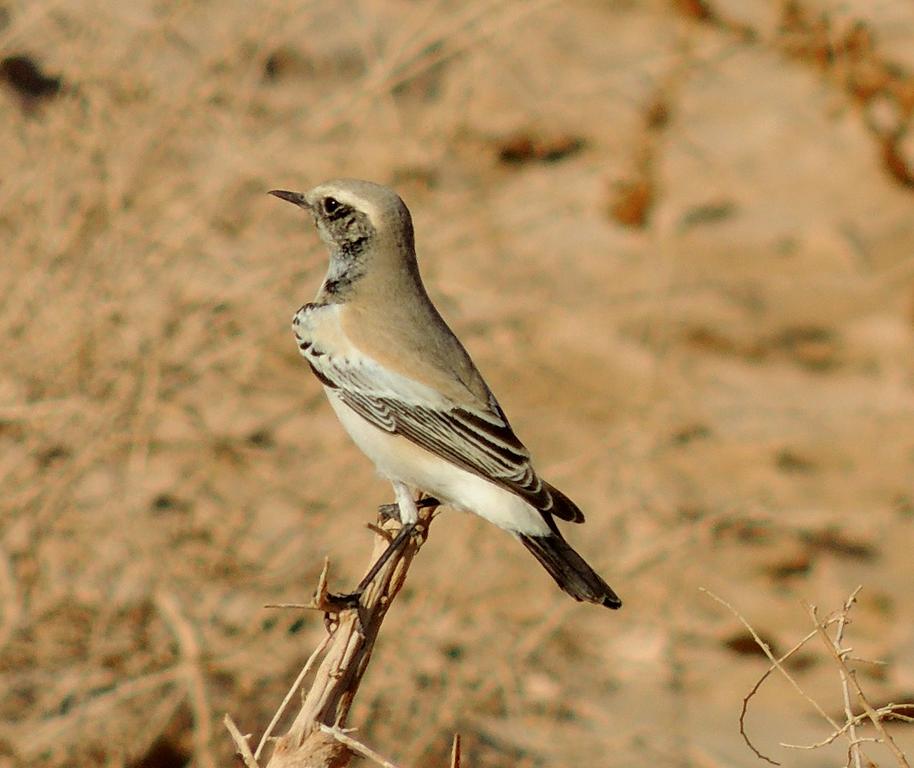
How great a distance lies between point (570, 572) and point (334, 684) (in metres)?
0.97

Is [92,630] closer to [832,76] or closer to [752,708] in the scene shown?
[752,708]

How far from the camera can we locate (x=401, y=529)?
192 inches

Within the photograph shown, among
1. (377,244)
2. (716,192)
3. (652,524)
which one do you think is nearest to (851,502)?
(652,524)

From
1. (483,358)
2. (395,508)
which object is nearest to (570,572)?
(395,508)

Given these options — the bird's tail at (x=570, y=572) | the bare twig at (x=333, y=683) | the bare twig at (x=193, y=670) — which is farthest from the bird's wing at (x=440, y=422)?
the bare twig at (x=193, y=670)

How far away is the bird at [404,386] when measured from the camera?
16.1 ft

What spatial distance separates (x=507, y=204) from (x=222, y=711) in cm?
576

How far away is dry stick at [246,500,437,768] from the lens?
386 centimetres

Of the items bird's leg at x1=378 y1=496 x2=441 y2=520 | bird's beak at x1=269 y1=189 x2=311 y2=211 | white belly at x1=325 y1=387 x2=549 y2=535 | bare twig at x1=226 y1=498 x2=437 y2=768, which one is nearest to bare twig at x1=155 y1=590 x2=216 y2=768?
bird's leg at x1=378 y1=496 x2=441 y2=520

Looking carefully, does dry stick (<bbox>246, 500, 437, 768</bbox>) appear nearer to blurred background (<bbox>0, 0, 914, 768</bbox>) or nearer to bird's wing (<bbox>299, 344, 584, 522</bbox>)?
bird's wing (<bbox>299, 344, 584, 522</bbox>)

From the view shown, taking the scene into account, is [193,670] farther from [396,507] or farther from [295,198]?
[295,198]

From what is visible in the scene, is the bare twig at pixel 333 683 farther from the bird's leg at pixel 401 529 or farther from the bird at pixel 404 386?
the bird at pixel 404 386

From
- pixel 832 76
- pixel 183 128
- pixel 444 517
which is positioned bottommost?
pixel 444 517

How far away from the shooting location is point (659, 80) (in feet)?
42.1
